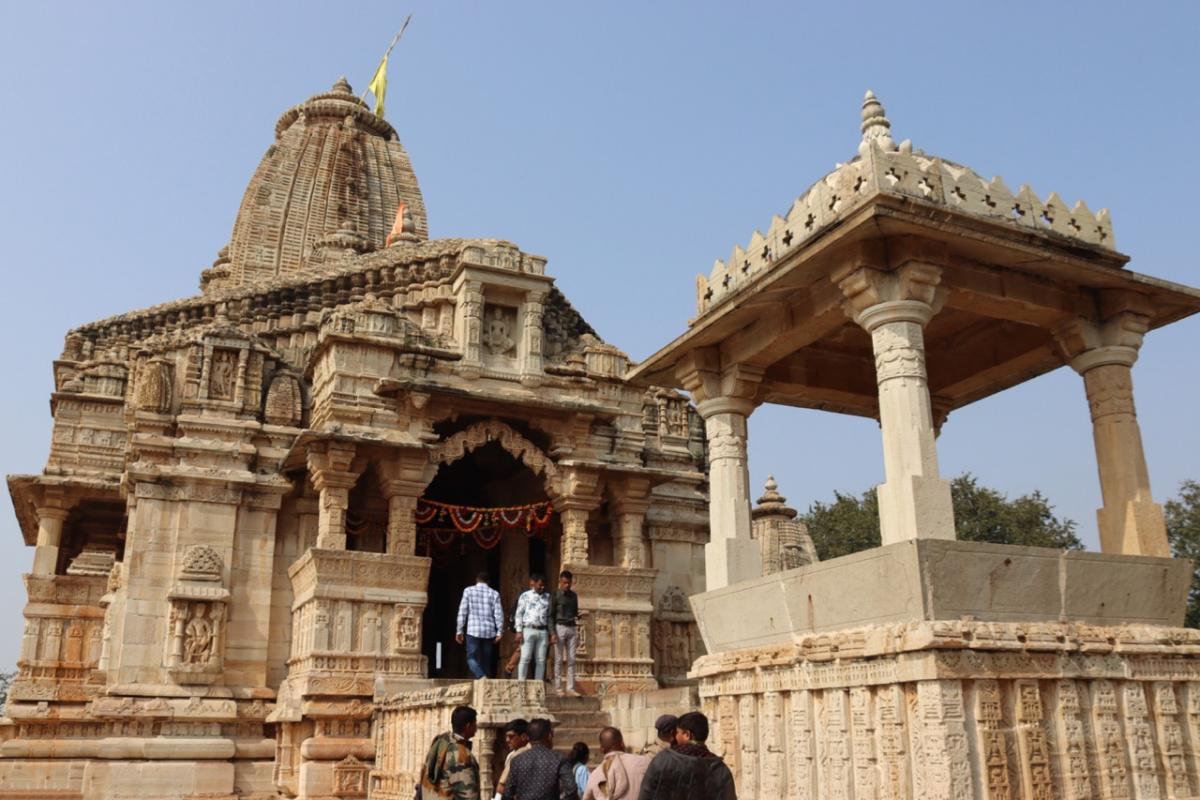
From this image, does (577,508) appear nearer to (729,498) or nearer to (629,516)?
(629,516)

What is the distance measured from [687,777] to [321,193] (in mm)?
27971

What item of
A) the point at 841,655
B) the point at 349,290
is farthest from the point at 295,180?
the point at 841,655

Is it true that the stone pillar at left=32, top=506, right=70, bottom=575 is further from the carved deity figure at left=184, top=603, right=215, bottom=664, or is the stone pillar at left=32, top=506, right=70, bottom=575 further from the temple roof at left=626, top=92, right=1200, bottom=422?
the temple roof at left=626, top=92, right=1200, bottom=422

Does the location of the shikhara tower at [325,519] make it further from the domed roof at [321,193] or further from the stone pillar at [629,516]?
the domed roof at [321,193]

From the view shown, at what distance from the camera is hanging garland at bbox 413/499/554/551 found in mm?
16719

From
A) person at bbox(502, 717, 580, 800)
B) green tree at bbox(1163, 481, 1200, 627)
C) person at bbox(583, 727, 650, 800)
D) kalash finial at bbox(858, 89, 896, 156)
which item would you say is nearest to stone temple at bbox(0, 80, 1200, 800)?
kalash finial at bbox(858, 89, 896, 156)

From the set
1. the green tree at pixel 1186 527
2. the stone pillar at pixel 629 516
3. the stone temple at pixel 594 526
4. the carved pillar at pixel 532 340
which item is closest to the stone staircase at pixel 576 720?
the stone temple at pixel 594 526

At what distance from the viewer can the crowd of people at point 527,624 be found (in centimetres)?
1302

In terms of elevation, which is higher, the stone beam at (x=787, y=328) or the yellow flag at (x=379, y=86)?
the yellow flag at (x=379, y=86)

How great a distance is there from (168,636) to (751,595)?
11.1 meters

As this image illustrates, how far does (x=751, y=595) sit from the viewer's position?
27.7 feet

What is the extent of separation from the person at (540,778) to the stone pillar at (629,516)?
10465 mm

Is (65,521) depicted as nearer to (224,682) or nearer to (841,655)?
(224,682)

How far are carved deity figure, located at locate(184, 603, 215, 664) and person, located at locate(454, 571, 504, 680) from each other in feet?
16.4
